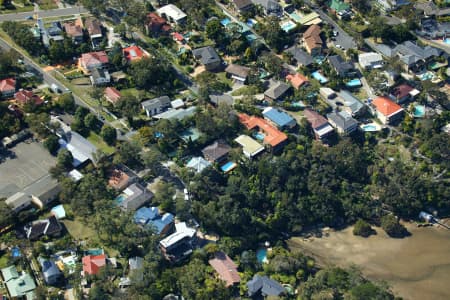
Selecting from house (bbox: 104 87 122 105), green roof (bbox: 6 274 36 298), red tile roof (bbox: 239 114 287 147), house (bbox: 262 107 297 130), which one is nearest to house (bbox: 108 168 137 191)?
house (bbox: 104 87 122 105)

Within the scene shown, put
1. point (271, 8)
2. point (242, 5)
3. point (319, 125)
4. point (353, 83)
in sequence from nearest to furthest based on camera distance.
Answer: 1. point (319, 125)
2. point (353, 83)
3. point (271, 8)
4. point (242, 5)

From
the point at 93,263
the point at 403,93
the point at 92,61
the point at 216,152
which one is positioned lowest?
the point at 93,263

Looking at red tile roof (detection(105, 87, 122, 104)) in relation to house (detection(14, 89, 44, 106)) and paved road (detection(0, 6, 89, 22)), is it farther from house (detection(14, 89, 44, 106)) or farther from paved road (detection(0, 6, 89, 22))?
paved road (detection(0, 6, 89, 22))

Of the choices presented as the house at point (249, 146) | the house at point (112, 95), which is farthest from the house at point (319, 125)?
the house at point (112, 95)

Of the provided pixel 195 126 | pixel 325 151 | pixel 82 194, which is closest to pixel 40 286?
pixel 82 194

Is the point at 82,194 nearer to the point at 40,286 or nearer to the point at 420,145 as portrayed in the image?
the point at 40,286

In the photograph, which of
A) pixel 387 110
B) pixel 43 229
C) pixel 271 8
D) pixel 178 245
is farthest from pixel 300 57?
pixel 43 229

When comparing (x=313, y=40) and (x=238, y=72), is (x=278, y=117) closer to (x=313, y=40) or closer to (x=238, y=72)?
(x=238, y=72)
